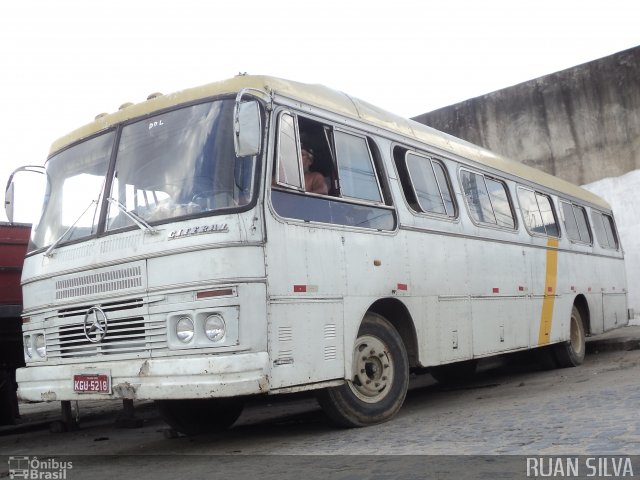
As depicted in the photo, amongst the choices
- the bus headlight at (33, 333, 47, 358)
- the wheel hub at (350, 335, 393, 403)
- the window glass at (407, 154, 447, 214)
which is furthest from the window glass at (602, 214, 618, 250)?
the bus headlight at (33, 333, 47, 358)

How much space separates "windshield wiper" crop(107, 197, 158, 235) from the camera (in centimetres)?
551

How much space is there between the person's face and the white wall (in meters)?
11.0

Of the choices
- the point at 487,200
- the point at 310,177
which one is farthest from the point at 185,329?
the point at 487,200

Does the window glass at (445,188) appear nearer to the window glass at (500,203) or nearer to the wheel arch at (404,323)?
the window glass at (500,203)

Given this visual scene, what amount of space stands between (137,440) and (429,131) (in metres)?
4.36

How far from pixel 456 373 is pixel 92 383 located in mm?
6495

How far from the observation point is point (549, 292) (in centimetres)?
997

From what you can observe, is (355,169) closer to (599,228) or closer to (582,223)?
(582,223)

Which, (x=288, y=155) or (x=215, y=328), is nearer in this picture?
(x=215, y=328)

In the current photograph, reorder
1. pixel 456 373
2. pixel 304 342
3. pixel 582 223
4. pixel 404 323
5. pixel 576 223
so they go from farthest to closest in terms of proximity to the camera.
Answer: pixel 582 223 < pixel 576 223 < pixel 456 373 < pixel 404 323 < pixel 304 342

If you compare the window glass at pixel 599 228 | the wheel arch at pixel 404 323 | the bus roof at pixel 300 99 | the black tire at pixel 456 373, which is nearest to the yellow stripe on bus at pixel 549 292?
the black tire at pixel 456 373

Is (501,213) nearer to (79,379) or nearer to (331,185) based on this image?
(331,185)

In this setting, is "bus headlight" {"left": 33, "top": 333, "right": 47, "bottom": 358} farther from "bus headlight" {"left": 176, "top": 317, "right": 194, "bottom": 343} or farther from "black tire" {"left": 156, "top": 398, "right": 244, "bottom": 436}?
"bus headlight" {"left": 176, "top": 317, "right": 194, "bottom": 343}

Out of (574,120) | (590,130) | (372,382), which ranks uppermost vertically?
(574,120)
